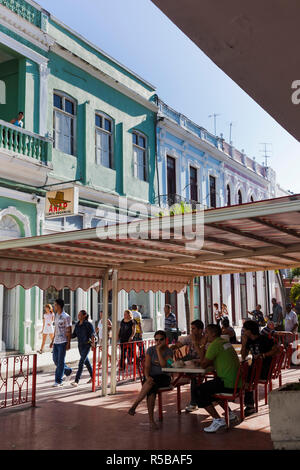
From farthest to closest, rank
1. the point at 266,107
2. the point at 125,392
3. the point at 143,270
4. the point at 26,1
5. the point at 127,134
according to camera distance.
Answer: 1. the point at 127,134
2. the point at 26,1
3. the point at 143,270
4. the point at 125,392
5. the point at 266,107

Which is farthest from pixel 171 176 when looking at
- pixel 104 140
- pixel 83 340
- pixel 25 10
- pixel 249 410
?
pixel 249 410

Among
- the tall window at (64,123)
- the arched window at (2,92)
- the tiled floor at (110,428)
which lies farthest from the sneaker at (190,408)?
the arched window at (2,92)

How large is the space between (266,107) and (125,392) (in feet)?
27.4

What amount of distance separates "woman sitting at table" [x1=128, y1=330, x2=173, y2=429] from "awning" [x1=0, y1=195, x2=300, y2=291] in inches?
66.0

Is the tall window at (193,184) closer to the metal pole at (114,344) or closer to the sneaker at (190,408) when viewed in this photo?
the metal pole at (114,344)

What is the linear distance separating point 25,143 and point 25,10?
441cm

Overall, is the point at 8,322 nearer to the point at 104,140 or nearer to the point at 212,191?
the point at 104,140

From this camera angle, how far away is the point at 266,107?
10.3 feet

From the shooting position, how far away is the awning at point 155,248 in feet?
19.1

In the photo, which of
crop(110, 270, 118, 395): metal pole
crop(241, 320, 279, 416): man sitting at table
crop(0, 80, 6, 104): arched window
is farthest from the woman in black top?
crop(0, 80, 6, 104): arched window

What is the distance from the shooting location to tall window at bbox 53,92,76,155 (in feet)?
54.5

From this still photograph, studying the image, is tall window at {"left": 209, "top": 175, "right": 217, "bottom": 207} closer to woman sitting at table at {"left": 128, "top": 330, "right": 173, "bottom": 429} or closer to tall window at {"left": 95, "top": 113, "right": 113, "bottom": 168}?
A: tall window at {"left": 95, "top": 113, "right": 113, "bottom": 168}
